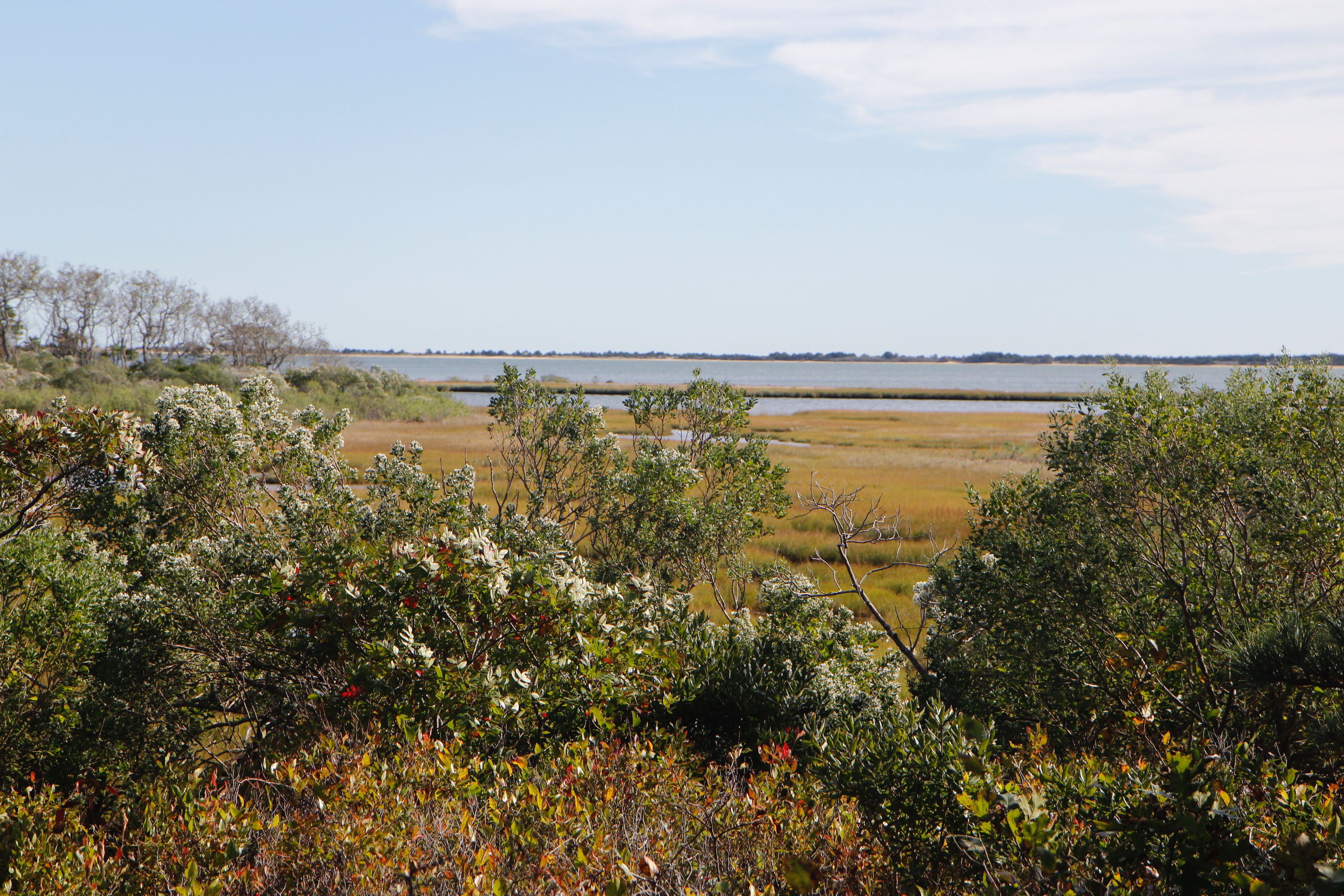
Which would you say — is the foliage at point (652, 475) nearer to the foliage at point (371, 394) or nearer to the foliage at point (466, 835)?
the foliage at point (466, 835)

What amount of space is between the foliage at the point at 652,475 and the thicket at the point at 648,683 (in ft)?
0.55

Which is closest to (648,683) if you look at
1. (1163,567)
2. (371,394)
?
(1163,567)

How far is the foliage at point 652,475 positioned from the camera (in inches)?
567

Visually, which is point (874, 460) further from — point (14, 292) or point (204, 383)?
point (14, 292)

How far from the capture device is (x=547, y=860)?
429 cm

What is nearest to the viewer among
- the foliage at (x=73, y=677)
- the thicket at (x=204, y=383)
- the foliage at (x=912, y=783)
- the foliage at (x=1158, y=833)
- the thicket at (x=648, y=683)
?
the foliage at (x=1158, y=833)

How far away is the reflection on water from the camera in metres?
108

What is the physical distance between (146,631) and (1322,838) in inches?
403

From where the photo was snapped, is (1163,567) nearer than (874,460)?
Yes

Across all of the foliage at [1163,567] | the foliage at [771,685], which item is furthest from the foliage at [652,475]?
the foliage at [1163,567]

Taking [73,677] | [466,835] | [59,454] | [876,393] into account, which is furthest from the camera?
[876,393]

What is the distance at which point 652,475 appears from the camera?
14.0 metres

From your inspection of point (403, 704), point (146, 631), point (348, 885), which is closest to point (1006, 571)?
point (403, 704)

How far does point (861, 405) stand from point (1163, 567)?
119304 millimetres
